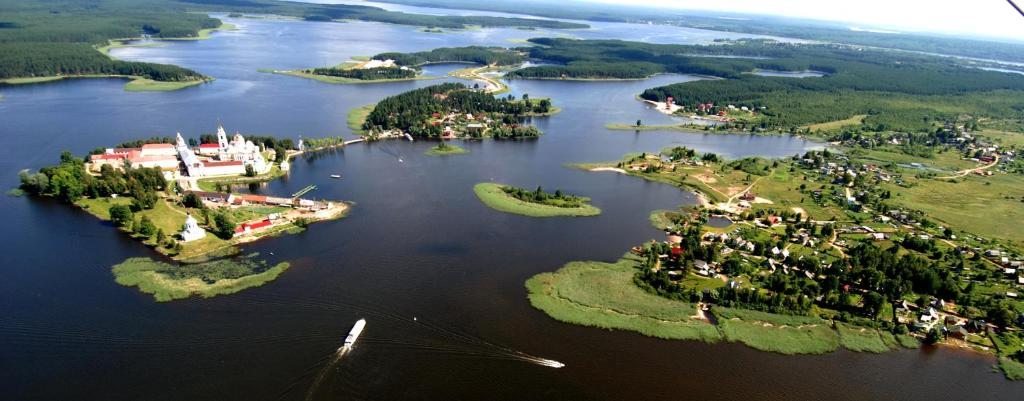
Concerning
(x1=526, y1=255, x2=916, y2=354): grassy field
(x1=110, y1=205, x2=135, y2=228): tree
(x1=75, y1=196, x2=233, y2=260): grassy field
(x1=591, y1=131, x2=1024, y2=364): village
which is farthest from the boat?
(x1=110, y1=205, x2=135, y2=228): tree

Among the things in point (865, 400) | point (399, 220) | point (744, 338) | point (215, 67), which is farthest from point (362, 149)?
point (215, 67)

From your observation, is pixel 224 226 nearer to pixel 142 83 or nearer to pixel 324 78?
pixel 142 83

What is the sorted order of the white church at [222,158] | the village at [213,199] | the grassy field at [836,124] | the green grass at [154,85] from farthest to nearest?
the green grass at [154,85]
the grassy field at [836,124]
the white church at [222,158]
the village at [213,199]

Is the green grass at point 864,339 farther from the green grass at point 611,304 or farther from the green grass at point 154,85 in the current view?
the green grass at point 154,85

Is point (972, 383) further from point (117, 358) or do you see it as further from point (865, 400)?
point (117, 358)

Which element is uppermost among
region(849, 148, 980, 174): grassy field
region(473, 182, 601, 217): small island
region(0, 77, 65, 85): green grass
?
region(0, 77, 65, 85): green grass

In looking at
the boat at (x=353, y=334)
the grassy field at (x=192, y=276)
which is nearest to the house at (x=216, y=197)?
the grassy field at (x=192, y=276)

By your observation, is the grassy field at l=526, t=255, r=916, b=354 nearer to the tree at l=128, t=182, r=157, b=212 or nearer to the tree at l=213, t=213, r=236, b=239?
the tree at l=213, t=213, r=236, b=239

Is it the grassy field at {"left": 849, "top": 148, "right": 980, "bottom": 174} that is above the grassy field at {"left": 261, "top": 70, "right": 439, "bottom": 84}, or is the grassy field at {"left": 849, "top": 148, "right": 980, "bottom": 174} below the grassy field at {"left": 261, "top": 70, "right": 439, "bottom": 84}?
below
